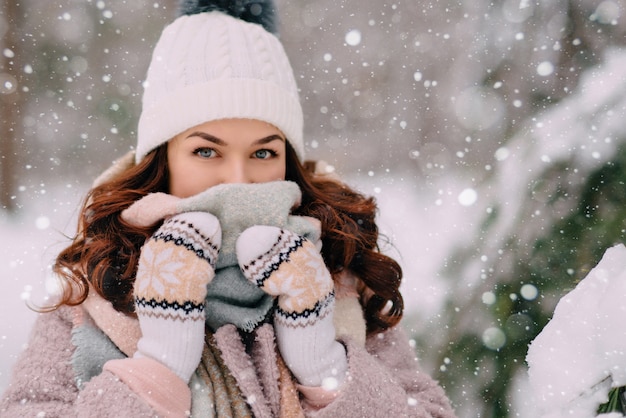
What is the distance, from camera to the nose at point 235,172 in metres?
1.27

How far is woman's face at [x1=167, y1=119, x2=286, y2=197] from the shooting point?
4.22 ft

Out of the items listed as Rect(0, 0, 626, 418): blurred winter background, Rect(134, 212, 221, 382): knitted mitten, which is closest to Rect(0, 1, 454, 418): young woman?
Rect(134, 212, 221, 382): knitted mitten

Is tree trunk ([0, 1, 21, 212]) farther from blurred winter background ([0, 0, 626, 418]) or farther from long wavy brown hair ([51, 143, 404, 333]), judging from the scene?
long wavy brown hair ([51, 143, 404, 333])

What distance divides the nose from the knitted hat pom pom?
1.53 ft

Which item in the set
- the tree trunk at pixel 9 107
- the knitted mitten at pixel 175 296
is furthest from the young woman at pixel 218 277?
the tree trunk at pixel 9 107

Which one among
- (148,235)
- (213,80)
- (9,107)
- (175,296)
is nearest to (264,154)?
(213,80)

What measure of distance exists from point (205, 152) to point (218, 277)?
324 millimetres

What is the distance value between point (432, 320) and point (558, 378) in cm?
129

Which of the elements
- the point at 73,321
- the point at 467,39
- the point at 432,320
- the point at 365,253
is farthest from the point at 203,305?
the point at 467,39

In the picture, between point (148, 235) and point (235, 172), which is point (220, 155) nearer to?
point (235, 172)

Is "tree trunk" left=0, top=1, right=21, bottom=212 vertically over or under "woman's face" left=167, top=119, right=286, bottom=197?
under

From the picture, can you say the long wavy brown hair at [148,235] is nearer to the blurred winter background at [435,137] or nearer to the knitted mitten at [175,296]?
the knitted mitten at [175,296]

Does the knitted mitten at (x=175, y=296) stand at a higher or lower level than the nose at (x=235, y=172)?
lower

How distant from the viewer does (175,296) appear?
106 centimetres
